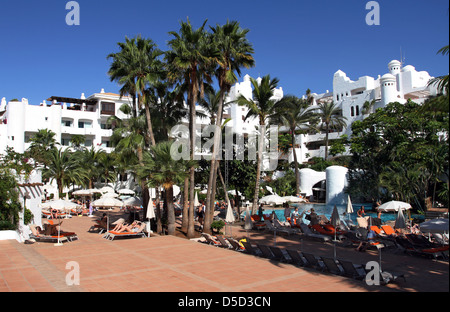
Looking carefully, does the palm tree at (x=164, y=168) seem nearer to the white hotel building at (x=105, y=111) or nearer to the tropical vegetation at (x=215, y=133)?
the tropical vegetation at (x=215, y=133)

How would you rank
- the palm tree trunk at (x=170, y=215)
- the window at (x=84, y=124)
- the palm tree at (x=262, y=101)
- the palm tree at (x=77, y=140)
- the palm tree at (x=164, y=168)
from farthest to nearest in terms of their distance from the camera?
1. the window at (x=84, y=124)
2. the palm tree at (x=77, y=140)
3. the palm tree at (x=262, y=101)
4. the palm tree trunk at (x=170, y=215)
5. the palm tree at (x=164, y=168)

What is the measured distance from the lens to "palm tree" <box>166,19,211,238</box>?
59.4 feet

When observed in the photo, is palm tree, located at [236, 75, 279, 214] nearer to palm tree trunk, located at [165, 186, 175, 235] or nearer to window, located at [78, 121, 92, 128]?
palm tree trunk, located at [165, 186, 175, 235]

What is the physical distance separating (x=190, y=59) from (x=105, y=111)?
39.9 meters

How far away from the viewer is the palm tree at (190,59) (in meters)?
18.1

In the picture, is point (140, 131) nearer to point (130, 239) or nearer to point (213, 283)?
point (130, 239)

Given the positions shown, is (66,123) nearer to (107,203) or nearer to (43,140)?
(43,140)

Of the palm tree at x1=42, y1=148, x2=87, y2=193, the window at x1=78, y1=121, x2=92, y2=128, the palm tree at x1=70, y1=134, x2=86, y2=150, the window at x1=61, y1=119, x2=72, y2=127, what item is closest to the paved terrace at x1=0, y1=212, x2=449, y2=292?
the palm tree at x1=42, y1=148, x2=87, y2=193

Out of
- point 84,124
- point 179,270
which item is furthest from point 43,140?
point 179,270

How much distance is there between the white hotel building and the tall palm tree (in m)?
27.6

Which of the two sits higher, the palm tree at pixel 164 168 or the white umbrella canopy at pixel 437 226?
the palm tree at pixel 164 168

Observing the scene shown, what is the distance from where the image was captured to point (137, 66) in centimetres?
1977

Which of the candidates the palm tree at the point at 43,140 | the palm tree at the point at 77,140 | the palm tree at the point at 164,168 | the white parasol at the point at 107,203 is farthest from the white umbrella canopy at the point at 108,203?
the palm tree at the point at 77,140

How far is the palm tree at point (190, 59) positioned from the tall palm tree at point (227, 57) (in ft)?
2.24
